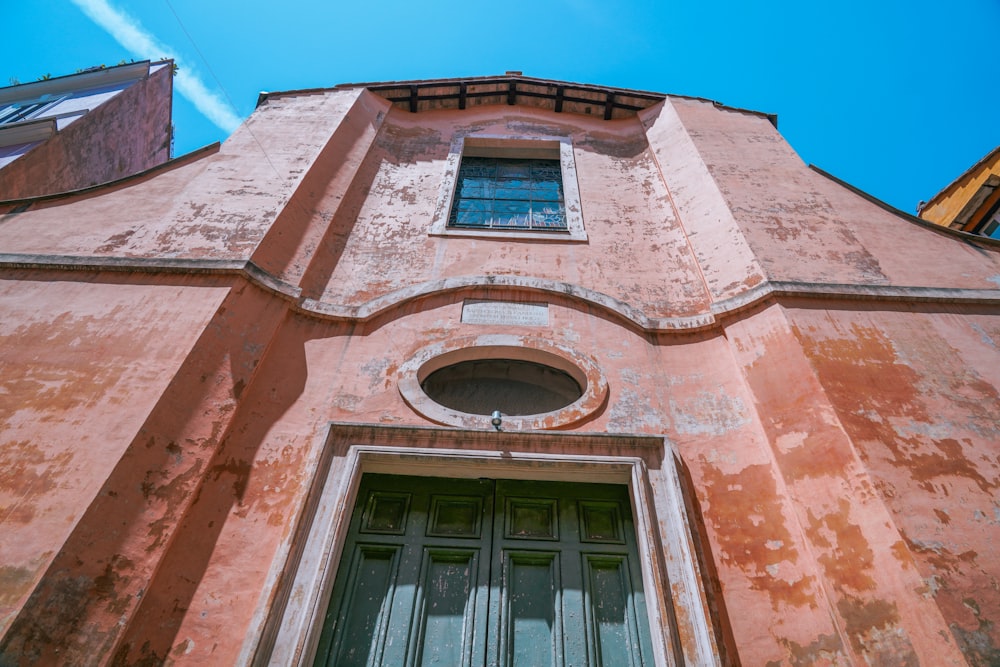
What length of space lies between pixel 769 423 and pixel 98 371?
16.4 ft

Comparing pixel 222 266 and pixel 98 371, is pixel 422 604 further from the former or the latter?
pixel 222 266

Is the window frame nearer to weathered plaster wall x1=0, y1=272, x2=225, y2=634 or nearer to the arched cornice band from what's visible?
the arched cornice band

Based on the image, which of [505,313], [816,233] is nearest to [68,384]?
[505,313]

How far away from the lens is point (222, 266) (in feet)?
16.9

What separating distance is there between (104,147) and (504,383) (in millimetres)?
10099

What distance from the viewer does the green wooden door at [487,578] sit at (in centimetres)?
360

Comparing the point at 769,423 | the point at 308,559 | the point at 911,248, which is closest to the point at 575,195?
the point at 911,248

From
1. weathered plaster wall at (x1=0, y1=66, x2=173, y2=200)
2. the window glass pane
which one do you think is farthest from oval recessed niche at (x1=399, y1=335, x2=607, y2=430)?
weathered plaster wall at (x1=0, y1=66, x2=173, y2=200)

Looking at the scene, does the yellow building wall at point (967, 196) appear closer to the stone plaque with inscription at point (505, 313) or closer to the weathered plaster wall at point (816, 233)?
the weathered plaster wall at point (816, 233)

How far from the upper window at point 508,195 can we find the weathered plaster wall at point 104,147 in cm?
644

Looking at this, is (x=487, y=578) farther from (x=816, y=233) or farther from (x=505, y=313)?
(x=816, y=233)

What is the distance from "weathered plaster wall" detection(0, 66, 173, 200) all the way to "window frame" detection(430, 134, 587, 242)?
6.24 m

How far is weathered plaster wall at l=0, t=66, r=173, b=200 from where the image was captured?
8.89m

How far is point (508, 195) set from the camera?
26.7 ft
